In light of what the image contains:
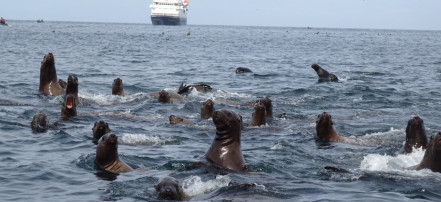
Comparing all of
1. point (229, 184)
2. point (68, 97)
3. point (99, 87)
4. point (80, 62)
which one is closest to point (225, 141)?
point (229, 184)

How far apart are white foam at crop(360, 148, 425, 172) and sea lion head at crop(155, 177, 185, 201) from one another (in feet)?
12.1

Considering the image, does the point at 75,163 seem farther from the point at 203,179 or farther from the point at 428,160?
the point at 428,160

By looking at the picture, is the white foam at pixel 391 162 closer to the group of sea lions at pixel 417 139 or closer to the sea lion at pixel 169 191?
the group of sea lions at pixel 417 139

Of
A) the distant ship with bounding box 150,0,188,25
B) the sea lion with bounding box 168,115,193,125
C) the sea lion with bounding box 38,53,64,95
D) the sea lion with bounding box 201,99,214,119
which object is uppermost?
the distant ship with bounding box 150,0,188,25

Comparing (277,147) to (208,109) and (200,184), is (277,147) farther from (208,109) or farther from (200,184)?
(200,184)

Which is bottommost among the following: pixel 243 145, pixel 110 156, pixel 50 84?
pixel 243 145

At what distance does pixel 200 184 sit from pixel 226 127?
4.80 ft

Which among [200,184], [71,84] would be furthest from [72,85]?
[200,184]

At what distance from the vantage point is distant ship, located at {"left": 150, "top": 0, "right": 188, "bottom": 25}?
158625mm

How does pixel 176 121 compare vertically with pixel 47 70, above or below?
below

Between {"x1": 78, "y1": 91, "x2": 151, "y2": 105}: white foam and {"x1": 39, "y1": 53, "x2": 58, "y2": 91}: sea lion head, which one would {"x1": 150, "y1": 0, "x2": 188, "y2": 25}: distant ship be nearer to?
{"x1": 78, "y1": 91, "x2": 151, "y2": 105}: white foam

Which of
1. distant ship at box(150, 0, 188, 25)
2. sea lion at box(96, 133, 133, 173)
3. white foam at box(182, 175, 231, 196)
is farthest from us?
distant ship at box(150, 0, 188, 25)

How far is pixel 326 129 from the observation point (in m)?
14.1

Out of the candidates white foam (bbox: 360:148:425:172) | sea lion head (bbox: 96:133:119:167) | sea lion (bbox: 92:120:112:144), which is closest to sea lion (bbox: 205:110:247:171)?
sea lion head (bbox: 96:133:119:167)
